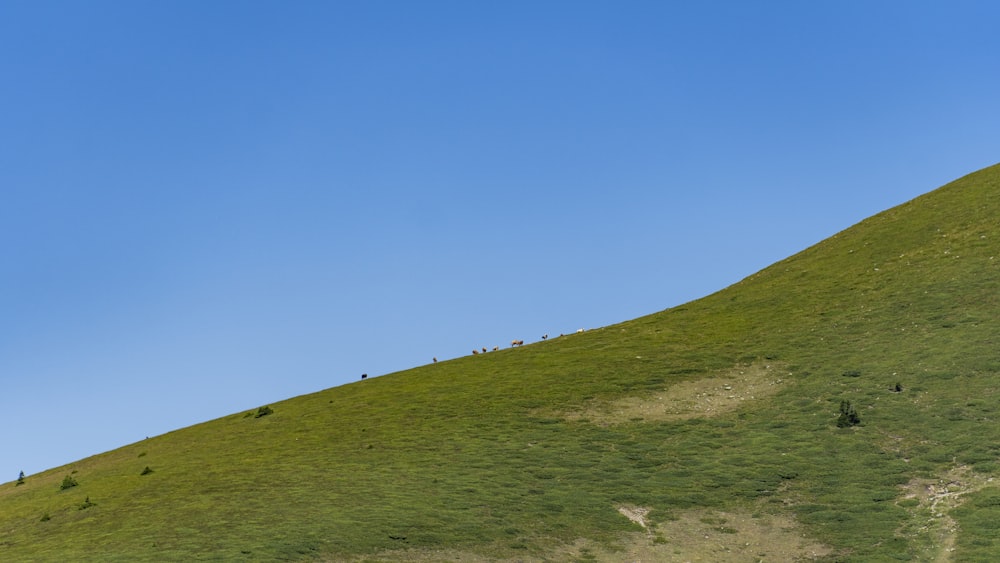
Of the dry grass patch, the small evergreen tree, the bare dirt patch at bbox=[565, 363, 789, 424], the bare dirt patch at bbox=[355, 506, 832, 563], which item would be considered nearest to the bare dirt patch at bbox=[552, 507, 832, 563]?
the bare dirt patch at bbox=[355, 506, 832, 563]

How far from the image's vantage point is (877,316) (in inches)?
2832

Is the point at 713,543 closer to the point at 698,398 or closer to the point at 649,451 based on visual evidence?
the point at 649,451

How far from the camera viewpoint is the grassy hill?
45344 mm

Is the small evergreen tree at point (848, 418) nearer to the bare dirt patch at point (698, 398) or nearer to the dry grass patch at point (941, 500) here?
the bare dirt patch at point (698, 398)

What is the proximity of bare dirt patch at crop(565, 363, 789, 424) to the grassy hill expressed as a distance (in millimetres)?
197

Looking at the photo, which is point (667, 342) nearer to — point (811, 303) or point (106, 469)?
point (811, 303)

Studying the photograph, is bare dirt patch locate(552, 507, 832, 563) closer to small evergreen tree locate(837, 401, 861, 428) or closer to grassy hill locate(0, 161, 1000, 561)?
grassy hill locate(0, 161, 1000, 561)

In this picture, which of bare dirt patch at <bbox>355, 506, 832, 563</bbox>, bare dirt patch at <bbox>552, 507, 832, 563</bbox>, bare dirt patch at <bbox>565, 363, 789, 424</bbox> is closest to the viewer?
bare dirt patch at <bbox>355, 506, 832, 563</bbox>

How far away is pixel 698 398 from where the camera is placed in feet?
216

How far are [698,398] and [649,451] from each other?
31.9ft

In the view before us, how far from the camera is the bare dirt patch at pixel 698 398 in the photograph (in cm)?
6381

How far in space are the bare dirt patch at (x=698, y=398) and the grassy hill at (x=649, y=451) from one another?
20 cm

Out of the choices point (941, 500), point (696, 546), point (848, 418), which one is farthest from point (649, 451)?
point (941, 500)

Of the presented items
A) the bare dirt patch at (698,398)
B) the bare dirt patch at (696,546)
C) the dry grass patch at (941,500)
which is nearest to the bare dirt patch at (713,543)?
the bare dirt patch at (696,546)
